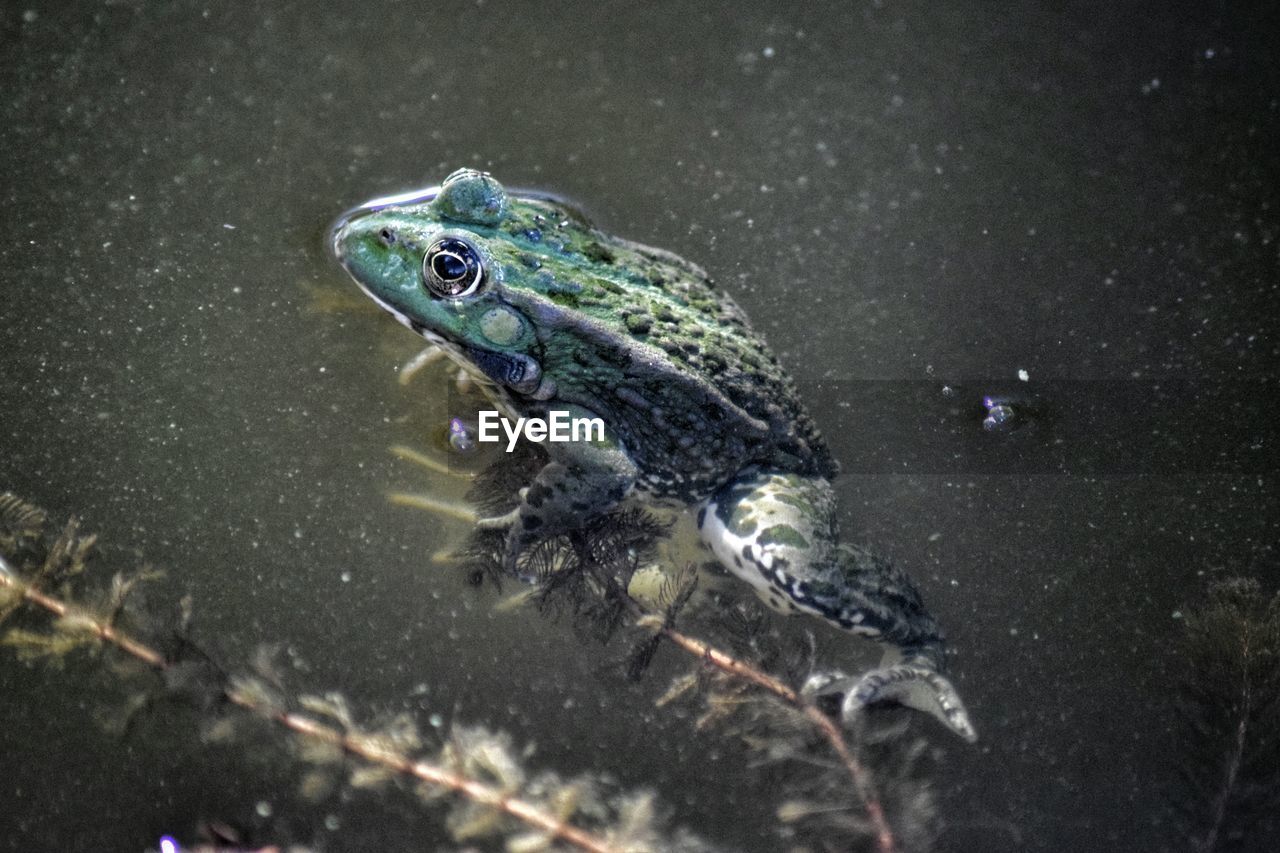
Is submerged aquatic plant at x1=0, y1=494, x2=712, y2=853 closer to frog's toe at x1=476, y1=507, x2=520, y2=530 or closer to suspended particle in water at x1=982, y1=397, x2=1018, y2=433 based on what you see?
frog's toe at x1=476, y1=507, x2=520, y2=530

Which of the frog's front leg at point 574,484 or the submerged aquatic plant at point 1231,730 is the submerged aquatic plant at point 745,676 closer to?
the frog's front leg at point 574,484

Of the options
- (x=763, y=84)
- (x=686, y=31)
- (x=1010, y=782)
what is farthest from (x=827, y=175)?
(x=1010, y=782)

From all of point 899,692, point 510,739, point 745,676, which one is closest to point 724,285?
point 745,676

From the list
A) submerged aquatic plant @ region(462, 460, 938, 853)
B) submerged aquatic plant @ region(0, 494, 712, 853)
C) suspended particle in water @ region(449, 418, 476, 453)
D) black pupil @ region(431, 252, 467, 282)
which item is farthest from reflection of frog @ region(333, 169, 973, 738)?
submerged aquatic plant @ region(0, 494, 712, 853)

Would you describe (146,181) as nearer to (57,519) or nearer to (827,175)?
(57,519)

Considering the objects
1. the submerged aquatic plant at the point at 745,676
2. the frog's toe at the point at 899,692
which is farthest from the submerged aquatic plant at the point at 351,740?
the frog's toe at the point at 899,692

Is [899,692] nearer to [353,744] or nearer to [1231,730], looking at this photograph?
[1231,730]
